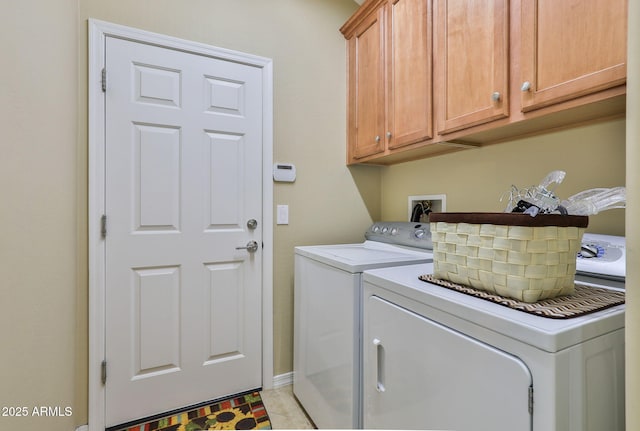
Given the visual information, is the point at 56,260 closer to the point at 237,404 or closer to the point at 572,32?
the point at 237,404

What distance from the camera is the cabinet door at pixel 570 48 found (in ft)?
2.93

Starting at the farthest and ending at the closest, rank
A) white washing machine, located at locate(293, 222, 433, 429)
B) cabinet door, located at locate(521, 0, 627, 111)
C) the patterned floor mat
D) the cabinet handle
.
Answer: the patterned floor mat
white washing machine, located at locate(293, 222, 433, 429)
the cabinet handle
cabinet door, located at locate(521, 0, 627, 111)

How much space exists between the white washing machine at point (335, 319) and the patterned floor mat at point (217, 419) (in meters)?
0.26

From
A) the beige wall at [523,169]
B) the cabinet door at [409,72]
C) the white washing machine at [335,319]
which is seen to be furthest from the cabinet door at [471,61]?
the white washing machine at [335,319]

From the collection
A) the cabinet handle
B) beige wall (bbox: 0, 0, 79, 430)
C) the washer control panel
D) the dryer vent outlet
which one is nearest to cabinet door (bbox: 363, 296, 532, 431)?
the cabinet handle

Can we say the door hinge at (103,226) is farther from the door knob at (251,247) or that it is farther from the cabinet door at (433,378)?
the cabinet door at (433,378)

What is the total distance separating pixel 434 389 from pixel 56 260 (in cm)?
140

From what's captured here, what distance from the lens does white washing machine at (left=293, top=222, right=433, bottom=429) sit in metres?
1.29

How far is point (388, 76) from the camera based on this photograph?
179 centimetres

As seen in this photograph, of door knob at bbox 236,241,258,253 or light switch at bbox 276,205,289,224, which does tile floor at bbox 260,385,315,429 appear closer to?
door knob at bbox 236,241,258,253

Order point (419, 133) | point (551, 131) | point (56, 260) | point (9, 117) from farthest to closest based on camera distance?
point (419, 133) → point (551, 131) → point (56, 260) → point (9, 117)

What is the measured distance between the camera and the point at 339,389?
1.38 metres

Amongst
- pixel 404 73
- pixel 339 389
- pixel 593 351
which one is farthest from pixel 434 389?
pixel 404 73

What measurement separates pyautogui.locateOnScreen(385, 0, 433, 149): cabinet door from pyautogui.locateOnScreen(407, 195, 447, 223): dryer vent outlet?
428mm
